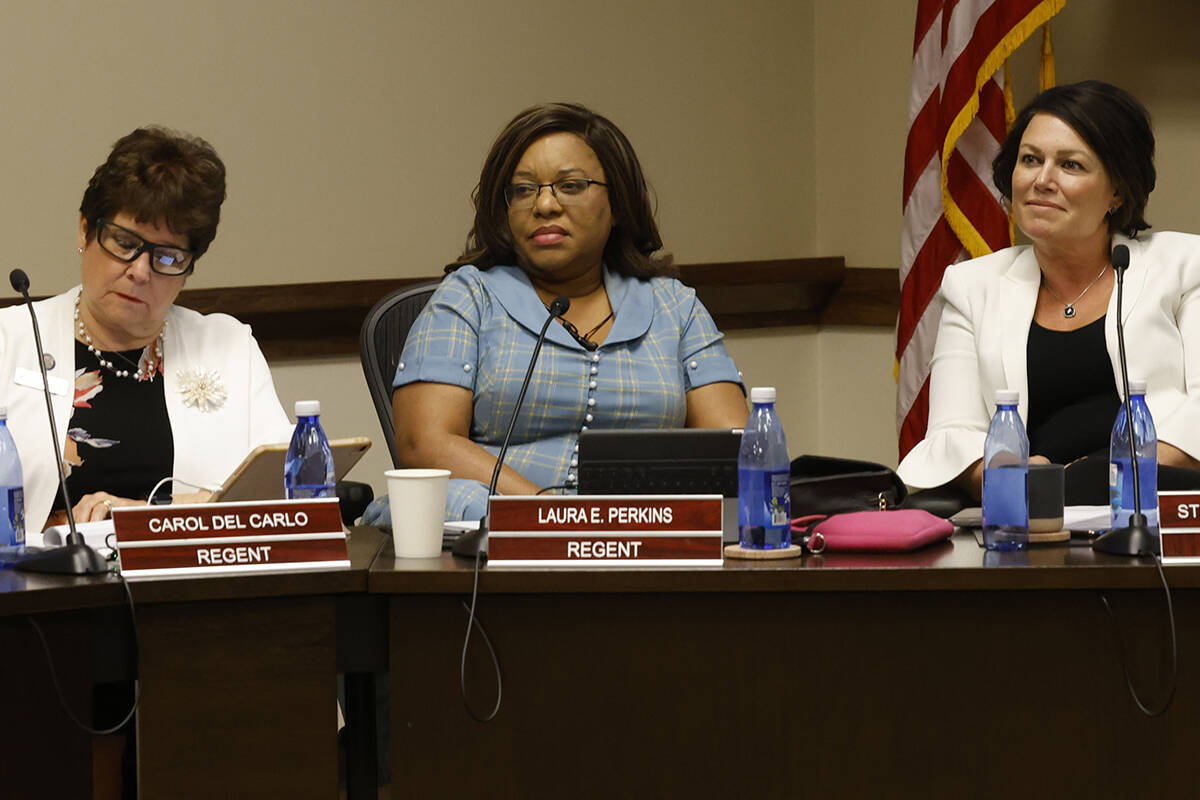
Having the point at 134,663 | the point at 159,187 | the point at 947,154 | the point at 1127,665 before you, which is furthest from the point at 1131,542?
the point at 947,154

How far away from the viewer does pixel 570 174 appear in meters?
2.56

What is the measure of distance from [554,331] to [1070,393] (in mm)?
935

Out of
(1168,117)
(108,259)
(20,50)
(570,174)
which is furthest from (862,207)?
(108,259)

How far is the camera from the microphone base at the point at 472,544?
174cm

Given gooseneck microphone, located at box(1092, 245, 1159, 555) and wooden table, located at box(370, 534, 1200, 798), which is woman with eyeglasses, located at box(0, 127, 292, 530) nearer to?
wooden table, located at box(370, 534, 1200, 798)

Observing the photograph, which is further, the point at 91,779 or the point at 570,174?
the point at 570,174

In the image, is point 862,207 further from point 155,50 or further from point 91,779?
point 91,779

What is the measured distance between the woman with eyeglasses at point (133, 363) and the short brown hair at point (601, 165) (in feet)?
1.57

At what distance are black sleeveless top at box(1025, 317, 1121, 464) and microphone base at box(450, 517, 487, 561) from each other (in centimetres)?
124

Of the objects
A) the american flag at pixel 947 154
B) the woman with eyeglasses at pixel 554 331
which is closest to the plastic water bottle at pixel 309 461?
the woman with eyeglasses at pixel 554 331

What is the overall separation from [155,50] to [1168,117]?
2466 mm

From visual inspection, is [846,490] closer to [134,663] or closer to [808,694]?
[808,694]

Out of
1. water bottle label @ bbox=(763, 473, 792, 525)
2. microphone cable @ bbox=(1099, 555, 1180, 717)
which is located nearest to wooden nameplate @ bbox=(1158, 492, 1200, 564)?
microphone cable @ bbox=(1099, 555, 1180, 717)

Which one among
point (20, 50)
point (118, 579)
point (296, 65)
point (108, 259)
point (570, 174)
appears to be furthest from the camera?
point (296, 65)
